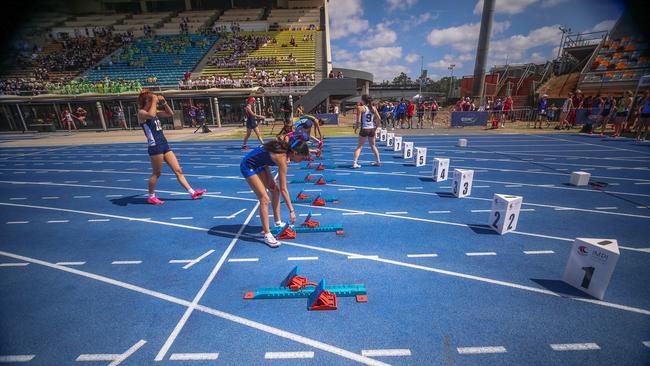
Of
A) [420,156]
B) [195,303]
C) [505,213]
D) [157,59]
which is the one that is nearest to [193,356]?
[195,303]

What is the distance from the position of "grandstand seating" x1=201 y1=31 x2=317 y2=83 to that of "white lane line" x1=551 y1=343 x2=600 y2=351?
105ft

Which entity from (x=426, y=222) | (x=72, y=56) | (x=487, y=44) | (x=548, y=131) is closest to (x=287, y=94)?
(x=487, y=44)

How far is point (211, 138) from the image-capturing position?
18.6 meters

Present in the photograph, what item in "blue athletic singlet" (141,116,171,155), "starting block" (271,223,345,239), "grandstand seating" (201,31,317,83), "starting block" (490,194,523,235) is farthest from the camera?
"grandstand seating" (201,31,317,83)

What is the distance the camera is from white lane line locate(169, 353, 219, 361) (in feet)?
8.87

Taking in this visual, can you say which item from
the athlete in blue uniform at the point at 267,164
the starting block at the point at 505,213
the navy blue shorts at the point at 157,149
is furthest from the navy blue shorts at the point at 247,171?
the starting block at the point at 505,213

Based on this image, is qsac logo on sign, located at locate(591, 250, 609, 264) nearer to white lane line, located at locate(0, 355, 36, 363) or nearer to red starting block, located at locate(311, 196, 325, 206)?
red starting block, located at locate(311, 196, 325, 206)

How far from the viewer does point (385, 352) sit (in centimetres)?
274

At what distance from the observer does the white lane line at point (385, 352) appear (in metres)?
2.71

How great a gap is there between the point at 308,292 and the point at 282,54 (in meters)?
37.0

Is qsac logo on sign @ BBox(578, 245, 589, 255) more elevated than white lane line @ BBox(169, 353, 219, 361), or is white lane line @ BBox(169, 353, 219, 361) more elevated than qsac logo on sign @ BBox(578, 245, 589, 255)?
qsac logo on sign @ BBox(578, 245, 589, 255)

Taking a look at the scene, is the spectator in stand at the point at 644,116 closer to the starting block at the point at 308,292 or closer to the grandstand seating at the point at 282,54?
the starting block at the point at 308,292

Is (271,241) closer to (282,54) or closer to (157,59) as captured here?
(282,54)

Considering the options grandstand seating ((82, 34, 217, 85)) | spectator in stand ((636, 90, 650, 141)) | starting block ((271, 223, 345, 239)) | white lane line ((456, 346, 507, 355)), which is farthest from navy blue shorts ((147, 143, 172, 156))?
grandstand seating ((82, 34, 217, 85))
